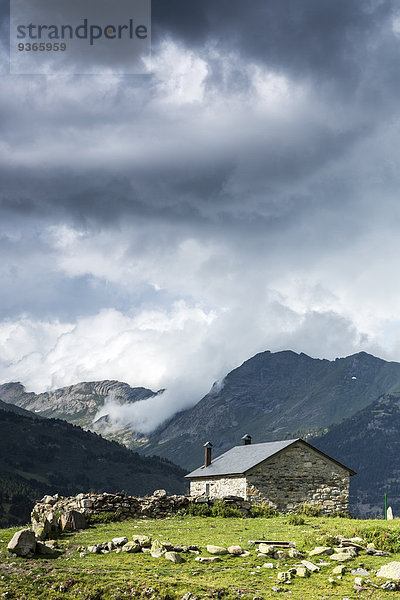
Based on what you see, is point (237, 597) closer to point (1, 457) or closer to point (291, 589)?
point (291, 589)

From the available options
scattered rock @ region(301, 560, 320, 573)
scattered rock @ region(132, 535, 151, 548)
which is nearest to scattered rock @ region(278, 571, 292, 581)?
scattered rock @ region(301, 560, 320, 573)

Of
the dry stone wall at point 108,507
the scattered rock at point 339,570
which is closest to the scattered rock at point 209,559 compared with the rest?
the scattered rock at point 339,570

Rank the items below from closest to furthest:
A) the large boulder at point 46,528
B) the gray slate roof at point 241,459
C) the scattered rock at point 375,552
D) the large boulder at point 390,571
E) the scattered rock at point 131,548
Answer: the large boulder at point 390,571 < the scattered rock at point 375,552 < the scattered rock at point 131,548 < the large boulder at point 46,528 < the gray slate roof at point 241,459

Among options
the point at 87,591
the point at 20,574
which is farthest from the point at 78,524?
the point at 87,591

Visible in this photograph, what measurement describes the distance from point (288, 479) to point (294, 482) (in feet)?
1.95

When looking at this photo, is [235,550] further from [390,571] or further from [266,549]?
[390,571]

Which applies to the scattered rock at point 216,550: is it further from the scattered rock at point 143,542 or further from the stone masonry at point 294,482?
the stone masonry at point 294,482

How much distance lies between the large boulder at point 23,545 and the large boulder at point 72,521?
25.6ft

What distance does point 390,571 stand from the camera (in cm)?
1861

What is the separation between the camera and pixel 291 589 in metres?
17.4

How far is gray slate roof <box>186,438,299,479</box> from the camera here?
49.2 metres

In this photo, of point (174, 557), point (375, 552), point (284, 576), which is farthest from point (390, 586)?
point (174, 557)

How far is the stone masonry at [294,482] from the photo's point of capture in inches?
1885

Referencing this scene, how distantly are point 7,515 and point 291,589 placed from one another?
117m
